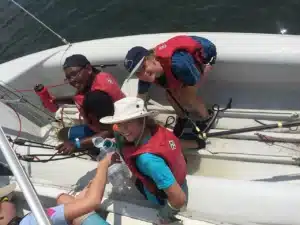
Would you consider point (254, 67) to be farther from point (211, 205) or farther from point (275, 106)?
point (211, 205)

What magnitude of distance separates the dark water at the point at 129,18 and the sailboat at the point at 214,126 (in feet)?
6.12

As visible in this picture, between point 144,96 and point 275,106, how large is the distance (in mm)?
1157

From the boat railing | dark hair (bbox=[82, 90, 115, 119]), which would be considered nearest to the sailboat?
dark hair (bbox=[82, 90, 115, 119])

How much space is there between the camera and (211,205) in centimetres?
272

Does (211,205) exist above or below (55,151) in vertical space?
below

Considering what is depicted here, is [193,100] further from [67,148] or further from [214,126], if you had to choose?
[67,148]

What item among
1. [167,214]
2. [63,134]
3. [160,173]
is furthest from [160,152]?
[63,134]

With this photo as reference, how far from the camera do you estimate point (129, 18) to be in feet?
20.0

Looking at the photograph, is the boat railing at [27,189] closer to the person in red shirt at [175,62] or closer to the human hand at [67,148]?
the person in red shirt at [175,62]

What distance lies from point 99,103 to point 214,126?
119 cm

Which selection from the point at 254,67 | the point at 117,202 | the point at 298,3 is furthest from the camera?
the point at 298,3

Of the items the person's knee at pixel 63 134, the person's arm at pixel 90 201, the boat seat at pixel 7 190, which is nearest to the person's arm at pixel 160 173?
the person's arm at pixel 90 201

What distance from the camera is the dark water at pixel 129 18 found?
546 cm

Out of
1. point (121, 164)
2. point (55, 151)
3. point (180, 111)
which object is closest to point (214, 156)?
point (180, 111)
